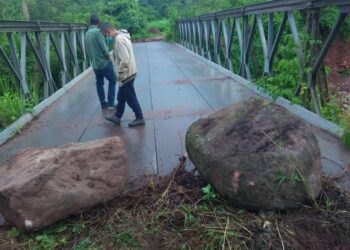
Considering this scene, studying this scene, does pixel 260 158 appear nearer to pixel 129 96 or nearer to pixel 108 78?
pixel 129 96

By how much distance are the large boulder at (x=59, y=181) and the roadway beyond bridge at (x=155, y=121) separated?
658mm

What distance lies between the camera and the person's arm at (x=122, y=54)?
16.5 feet

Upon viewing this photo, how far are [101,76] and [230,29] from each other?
410 cm

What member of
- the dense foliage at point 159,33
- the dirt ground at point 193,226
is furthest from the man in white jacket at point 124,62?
the dirt ground at point 193,226

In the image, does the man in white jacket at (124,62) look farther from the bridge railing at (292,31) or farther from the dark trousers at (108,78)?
the bridge railing at (292,31)

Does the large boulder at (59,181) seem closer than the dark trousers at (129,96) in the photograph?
Yes

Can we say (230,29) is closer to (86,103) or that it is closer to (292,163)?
(86,103)

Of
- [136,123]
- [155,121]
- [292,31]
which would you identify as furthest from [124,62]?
[292,31]

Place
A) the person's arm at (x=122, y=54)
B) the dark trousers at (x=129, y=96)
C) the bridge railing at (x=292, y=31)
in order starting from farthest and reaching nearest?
1. the dark trousers at (x=129, y=96)
2. the person's arm at (x=122, y=54)
3. the bridge railing at (x=292, y=31)

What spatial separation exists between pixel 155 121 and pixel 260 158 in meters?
2.92

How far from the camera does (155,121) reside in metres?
5.72

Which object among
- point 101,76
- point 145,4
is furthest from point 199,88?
point 145,4

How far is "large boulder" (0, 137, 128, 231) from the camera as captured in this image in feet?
9.39

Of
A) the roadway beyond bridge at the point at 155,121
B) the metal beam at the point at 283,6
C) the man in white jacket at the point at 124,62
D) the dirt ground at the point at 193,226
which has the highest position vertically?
the metal beam at the point at 283,6
